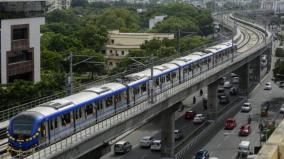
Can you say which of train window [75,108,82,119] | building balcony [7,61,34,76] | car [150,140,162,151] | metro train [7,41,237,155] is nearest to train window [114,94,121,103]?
metro train [7,41,237,155]

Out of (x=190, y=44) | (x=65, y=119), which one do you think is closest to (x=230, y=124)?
(x=65, y=119)

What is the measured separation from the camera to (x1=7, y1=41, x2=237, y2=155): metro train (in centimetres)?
3011

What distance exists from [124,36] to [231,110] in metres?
42.0

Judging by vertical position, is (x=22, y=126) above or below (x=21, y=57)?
below

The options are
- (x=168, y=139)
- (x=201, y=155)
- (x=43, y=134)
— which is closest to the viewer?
(x=43, y=134)

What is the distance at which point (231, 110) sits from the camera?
2815 inches

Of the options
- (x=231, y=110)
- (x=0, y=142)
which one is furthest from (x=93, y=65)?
(x=0, y=142)

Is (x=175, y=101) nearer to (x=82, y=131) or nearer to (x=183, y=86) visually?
(x=183, y=86)

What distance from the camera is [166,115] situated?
1955 inches

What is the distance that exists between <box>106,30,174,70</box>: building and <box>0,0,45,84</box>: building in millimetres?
33175

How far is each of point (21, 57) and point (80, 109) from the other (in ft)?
103

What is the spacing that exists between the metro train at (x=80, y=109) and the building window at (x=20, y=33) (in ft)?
63.1

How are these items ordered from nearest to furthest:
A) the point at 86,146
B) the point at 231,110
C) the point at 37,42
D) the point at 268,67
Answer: the point at 86,146 → the point at 37,42 → the point at 231,110 → the point at 268,67

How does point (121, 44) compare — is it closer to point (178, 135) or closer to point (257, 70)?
point (257, 70)
